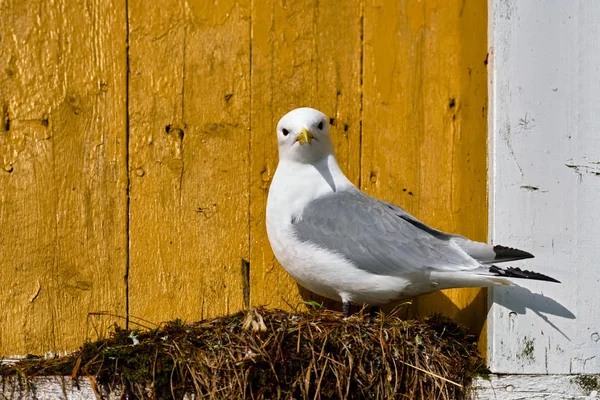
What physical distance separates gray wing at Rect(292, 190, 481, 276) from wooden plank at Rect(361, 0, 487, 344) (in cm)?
20

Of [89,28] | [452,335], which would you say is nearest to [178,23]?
[89,28]

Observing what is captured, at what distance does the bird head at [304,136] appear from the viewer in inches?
115

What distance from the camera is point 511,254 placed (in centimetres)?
258

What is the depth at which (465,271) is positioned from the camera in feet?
8.63

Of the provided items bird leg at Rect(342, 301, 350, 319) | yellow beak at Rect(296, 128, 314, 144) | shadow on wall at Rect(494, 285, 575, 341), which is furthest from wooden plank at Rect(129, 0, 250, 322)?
shadow on wall at Rect(494, 285, 575, 341)

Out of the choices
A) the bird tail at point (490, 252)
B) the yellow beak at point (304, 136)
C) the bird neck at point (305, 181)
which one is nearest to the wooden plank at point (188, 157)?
the bird neck at point (305, 181)

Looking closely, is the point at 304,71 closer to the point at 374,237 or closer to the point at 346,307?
the point at 374,237

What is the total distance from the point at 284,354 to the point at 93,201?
0.97 metres

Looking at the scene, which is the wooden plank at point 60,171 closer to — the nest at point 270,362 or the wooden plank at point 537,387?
the nest at point 270,362

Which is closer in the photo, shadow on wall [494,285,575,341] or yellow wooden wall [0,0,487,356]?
shadow on wall [494,285,575,341]

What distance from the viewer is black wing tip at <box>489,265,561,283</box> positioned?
2.54m

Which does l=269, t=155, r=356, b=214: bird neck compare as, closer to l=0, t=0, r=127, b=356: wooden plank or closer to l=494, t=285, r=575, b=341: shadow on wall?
l=0, t=0, r=127, b=356: wooden plank

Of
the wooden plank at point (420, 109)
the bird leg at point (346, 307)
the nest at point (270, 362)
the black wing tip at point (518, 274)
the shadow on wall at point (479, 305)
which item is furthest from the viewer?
the wooden plank at point (420, 109)

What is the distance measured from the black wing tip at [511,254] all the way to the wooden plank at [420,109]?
39 cm
